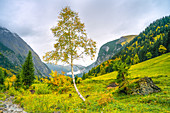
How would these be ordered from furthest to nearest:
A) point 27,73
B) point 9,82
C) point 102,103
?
point 27,73
point 9,82
point 102,103

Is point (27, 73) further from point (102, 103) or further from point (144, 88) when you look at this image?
point (144, 88)

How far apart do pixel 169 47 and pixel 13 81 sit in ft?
324

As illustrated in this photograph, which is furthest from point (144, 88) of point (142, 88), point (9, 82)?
point (9, 82)

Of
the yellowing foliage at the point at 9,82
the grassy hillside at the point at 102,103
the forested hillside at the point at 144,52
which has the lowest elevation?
the grassy hillside at the point at 102,103

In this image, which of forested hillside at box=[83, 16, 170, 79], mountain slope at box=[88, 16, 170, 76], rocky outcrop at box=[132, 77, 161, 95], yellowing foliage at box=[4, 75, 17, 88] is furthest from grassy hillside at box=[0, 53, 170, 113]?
mountain slope at box=[88, 16, 170, 76]

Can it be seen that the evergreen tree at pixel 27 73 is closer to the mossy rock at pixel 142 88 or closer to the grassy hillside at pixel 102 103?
the grassy hillside at pixel 102 103

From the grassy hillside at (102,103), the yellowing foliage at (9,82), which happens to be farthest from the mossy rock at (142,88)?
the yellowing foliage at (9,82)

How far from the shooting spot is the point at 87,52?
10.9 meters

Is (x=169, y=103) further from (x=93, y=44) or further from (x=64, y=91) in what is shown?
(x=64, y=91)

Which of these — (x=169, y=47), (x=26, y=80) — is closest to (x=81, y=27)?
(x=26, y=80)

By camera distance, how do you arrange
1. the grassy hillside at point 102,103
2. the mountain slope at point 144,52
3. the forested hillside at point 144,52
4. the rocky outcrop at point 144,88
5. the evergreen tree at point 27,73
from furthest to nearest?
the mountain slope at point 144,52 < the forested hillside at point 144,52 < the evergreen tree at point 27,73 < the rocky outcrop at point 144,88 < the grassy hillside at point 102,103

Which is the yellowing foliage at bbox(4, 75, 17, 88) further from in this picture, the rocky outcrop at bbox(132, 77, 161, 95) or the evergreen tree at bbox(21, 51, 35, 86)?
the rocky outcrop at bbox(132, 77, 161, 95)

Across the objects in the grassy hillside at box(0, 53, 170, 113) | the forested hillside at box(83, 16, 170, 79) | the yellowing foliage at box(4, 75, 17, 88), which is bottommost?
the grassy hillside at box(0, 53, 170, 113)

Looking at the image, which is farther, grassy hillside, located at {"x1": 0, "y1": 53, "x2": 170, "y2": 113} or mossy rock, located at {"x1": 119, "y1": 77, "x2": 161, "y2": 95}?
mossy rock, located at {"x1": 119, "y1": 77, "x2": 161, "y2": 95}
